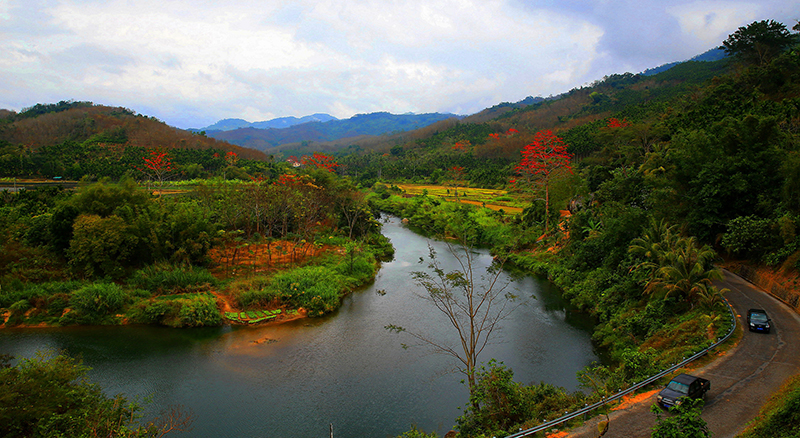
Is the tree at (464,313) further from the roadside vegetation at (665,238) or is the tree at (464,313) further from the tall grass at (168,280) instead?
the tall grass at (168,280)

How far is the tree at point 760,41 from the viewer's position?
42781mm

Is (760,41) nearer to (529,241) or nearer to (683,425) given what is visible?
(529,241)

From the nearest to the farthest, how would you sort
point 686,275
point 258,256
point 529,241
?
point 686,275 < point 258,256 < point 529,241

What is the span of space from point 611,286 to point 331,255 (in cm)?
1966

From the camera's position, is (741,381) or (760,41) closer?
(741,381)

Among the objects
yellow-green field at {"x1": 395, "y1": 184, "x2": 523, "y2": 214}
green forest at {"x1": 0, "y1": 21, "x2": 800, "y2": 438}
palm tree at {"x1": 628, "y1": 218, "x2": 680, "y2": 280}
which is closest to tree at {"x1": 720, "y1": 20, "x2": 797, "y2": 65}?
green forest at {"x1": 0, "y1": 21, "x2": 800, "y2": 438}

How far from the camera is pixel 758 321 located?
50.3 feet

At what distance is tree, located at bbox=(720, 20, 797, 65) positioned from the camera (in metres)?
42.8

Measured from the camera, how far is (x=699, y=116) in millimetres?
35406

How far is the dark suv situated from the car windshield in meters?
7.13

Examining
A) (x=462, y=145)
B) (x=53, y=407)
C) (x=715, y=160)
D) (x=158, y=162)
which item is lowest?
(x=53, y=407)

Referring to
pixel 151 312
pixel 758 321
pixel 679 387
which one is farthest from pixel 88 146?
pixel 758 321

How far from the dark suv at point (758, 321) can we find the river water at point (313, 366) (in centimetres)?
583

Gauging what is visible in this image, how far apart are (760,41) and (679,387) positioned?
50.8 meters
